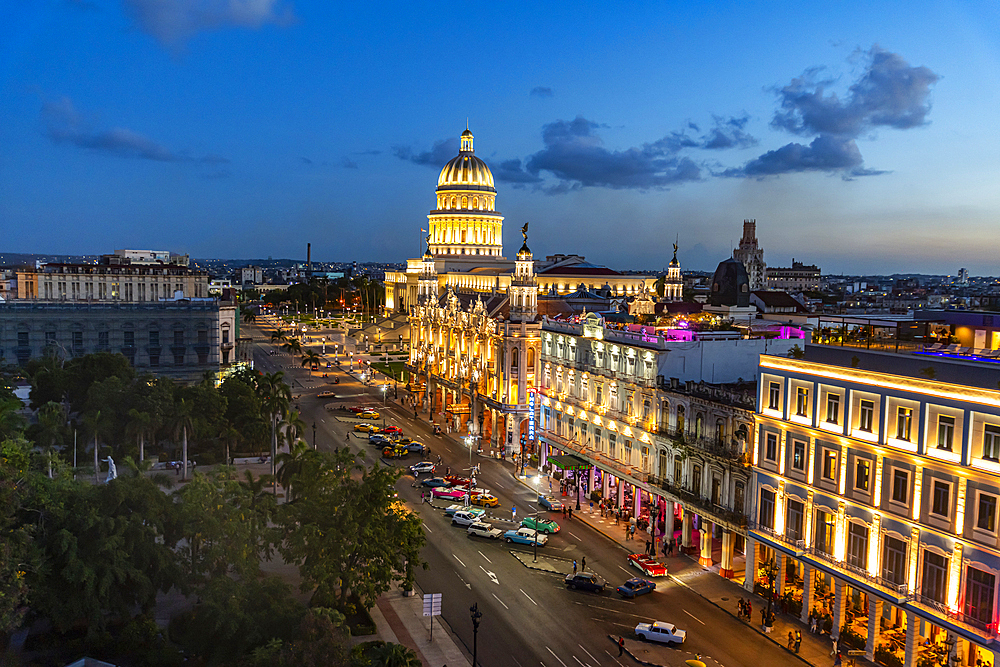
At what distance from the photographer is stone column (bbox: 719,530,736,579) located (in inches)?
1801

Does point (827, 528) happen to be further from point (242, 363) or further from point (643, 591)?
point (242, 363)

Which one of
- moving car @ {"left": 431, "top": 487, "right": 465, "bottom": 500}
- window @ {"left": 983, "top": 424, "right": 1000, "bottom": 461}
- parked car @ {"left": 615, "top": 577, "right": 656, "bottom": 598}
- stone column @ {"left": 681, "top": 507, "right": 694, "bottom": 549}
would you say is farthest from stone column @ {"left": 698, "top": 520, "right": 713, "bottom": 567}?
moving car @ {"left": 431, "top": 487, "right": 465, "bottom": 500}

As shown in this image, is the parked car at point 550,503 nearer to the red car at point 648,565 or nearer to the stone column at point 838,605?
the red car at point 648,565

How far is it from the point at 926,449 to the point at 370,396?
3364 inches

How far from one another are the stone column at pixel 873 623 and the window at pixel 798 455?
7083mm

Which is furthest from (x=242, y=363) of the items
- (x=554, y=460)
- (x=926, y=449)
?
(x=926, y=449)

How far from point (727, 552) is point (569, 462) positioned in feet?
58.8

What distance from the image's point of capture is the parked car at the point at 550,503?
5838cm

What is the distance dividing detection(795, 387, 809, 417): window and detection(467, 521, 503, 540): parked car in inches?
865

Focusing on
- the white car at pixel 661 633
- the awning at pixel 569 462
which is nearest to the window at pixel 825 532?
the white car at pixel 661 633

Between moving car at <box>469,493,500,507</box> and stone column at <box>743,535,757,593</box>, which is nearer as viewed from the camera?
stone column at <box>743,535,757,593</box>

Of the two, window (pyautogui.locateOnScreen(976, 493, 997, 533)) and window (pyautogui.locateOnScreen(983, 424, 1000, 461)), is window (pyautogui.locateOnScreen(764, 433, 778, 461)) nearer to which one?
window (pyautogui.locateOnScreen(976, 493, 997, 533))

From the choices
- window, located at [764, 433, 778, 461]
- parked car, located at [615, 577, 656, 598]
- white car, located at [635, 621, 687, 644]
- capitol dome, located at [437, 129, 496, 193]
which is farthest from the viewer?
capitol dome, located at [437, 129, 496, 193]

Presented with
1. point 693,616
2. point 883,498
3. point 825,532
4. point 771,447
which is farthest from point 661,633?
point 883,498
